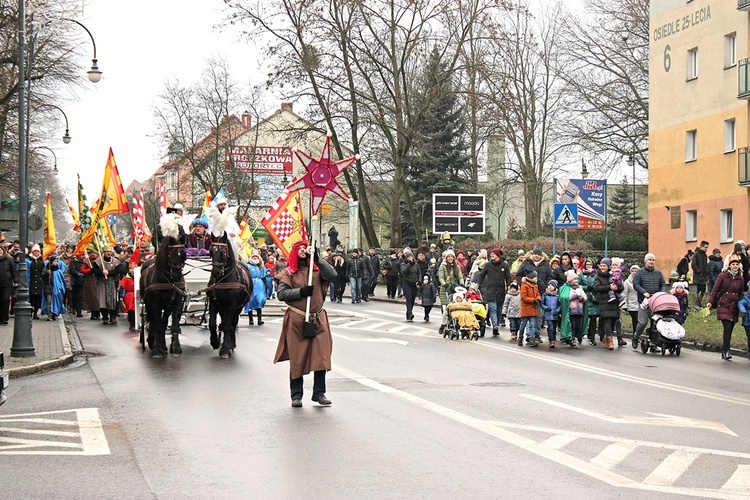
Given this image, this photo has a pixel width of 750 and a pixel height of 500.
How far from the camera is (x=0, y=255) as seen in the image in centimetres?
2459

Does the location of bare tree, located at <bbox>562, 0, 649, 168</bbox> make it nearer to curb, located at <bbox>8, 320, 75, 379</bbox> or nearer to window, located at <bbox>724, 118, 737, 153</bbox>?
window, located at <bbox>724, 118, 737, 153</bbox>

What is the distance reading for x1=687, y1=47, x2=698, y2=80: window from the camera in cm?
4138

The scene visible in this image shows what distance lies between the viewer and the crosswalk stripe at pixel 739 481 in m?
7.37

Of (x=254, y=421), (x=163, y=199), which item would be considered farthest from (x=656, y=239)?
(x=254, y=421)

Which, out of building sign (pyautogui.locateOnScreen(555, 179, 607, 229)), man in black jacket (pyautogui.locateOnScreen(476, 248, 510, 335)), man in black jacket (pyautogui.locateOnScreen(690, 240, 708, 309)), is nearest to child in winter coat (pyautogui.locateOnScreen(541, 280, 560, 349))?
man in black jacket (pyautogui.locateOnScreen(476, 248, 510, 335))

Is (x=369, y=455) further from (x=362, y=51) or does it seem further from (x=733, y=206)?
(x=362, y=51)

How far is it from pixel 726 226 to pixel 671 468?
108 feet

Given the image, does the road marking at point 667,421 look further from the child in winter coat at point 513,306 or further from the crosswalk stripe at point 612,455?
the child in winter coat at point 513,306

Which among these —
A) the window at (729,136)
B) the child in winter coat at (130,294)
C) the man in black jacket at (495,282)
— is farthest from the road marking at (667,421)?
the window at (729,136)

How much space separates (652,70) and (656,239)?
690 centimetres

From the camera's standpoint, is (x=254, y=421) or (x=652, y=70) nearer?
(x=254, y=421)

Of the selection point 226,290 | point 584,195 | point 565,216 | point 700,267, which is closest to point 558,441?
point 226,290

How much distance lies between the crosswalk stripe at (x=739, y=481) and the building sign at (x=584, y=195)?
18.7 metres

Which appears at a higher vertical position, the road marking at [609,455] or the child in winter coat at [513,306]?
the child in winter coat at [513,306]
